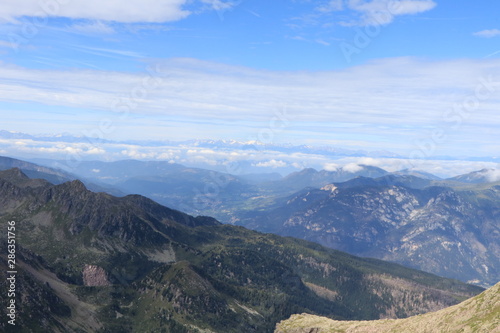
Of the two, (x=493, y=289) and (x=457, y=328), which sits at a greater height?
(x=493, y=289)

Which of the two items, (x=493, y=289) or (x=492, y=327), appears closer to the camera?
(x=492, y=327)

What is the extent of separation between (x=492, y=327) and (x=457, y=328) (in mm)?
22118

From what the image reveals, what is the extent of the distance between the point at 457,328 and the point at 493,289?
2913 centimetres

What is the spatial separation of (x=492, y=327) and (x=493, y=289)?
33.7m

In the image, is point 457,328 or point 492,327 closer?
point 492,327

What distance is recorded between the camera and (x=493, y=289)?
198 metres

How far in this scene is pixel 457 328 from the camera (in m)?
191

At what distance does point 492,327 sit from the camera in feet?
561
